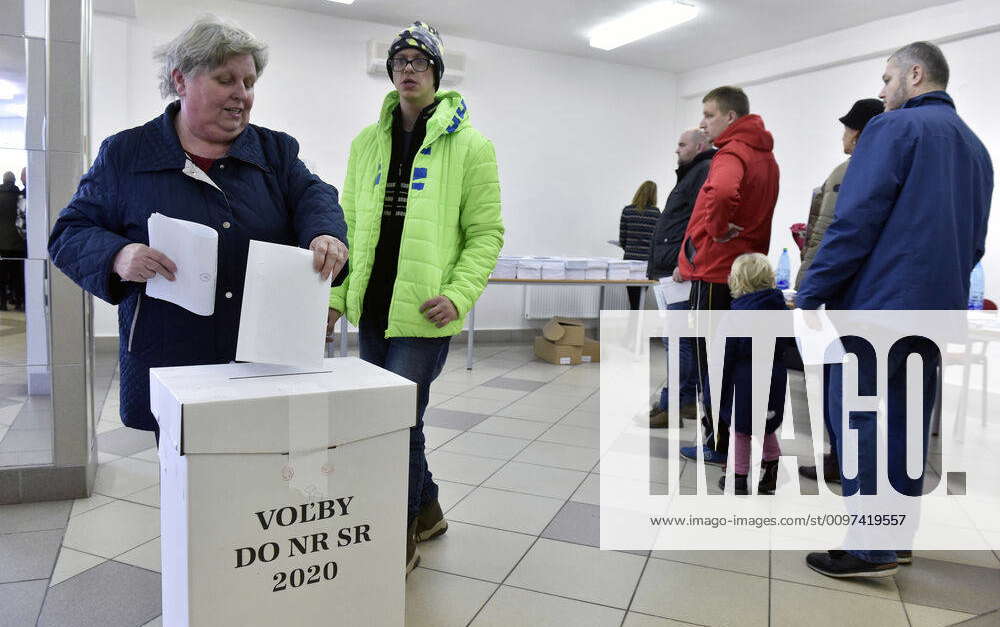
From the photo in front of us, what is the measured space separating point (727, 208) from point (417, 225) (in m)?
1.60

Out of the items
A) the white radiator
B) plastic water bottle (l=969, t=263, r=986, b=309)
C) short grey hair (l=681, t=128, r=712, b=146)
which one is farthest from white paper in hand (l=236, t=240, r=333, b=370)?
the white radiator

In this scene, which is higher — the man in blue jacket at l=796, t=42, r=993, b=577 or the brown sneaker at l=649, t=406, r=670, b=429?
the man in blue jacket at l=796, t=42, r=993, b=577

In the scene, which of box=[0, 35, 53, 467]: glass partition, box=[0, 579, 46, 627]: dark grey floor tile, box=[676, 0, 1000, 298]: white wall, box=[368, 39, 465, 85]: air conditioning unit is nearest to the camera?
box=[0, 579, 46, 627]: dark grey floor tile

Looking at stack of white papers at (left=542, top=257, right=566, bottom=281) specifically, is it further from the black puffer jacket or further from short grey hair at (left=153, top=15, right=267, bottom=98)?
short grey hair at (left=153, top=15, right=267, bottom=98)

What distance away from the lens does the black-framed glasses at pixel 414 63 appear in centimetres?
171

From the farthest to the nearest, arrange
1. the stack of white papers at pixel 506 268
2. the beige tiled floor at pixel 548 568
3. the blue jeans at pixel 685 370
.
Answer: the stack of white papers at pixel 506 268 < the blue jeans at pixel 685 370 < the beige tiled floor at pixel 548 568

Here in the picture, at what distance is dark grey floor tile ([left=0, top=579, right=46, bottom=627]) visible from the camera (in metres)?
1.66

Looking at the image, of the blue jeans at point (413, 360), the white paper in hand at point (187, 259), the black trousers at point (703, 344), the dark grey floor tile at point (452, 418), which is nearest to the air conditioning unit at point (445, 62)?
the dark grey floor tile at point (452, 418)

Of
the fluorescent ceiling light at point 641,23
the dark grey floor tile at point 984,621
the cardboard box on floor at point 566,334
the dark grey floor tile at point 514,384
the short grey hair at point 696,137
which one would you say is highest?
the fluorescent ceiling light at point 641,23

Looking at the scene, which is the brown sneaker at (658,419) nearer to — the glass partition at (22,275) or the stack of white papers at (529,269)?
the stack of white papers at (529,269)

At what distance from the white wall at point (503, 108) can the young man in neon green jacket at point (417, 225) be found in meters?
4.10

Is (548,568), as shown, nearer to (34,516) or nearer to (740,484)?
(740,484)

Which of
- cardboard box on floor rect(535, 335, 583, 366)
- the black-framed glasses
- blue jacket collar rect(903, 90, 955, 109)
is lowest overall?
cardboard box on floor rect(535, 335, 583, 366)

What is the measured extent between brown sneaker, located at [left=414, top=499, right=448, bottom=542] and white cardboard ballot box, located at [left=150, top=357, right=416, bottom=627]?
990 millimetres
